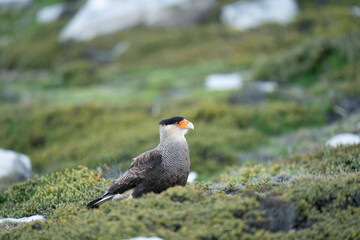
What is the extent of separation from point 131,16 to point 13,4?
33.0 metres

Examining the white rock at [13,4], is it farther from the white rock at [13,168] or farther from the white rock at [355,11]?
the white rock at [13,168]

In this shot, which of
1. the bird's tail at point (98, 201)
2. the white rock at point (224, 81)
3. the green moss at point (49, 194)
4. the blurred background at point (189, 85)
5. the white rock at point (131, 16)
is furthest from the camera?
the white rock at point (131, 16)

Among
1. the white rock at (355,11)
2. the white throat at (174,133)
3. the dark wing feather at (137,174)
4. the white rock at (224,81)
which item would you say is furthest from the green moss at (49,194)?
the white rock at (355,11)

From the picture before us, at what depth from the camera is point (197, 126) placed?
21031 mm

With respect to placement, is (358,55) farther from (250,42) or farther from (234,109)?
(250,42)

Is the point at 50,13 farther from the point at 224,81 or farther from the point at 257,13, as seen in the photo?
the point at 224,81

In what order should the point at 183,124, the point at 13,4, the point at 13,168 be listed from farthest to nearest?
the point at 13,4 → the point at 13,168 → the point at 183,124

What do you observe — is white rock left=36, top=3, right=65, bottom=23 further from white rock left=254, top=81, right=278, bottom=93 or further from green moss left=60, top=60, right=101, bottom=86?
white rock left=254, top=81, right=278, bottom=93

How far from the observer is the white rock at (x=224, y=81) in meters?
26.9

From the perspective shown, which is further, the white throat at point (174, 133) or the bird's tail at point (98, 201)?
the white throat at point (174, 133)

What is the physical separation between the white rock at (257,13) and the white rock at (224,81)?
17.9 m

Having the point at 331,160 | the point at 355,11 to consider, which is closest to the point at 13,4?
the point at 355,11

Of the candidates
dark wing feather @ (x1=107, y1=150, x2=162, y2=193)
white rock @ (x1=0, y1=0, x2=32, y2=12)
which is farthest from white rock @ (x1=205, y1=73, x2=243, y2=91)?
white rock @ (x1=0, y1=0, x2=32, y2=12)

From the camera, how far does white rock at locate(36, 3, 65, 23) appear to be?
6422 centimetres
